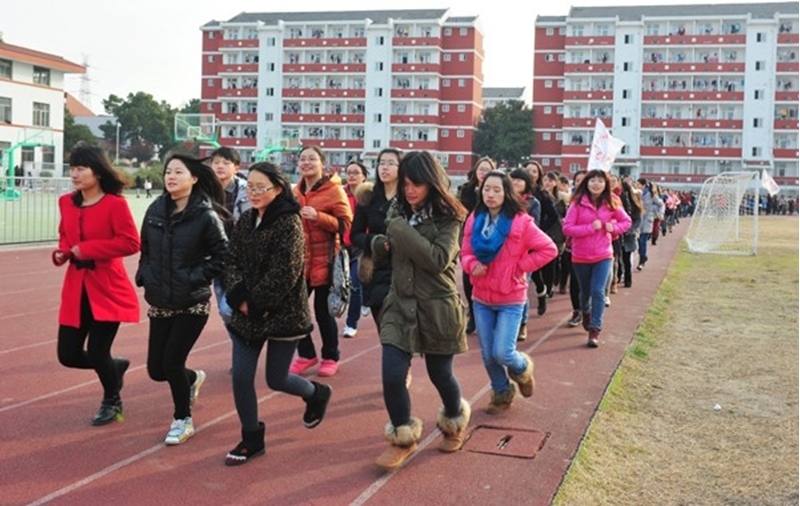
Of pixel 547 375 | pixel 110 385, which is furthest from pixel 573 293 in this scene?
pixel 110 385

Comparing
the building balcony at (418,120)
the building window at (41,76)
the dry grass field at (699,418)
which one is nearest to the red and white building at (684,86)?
the building balcony at (418,120)

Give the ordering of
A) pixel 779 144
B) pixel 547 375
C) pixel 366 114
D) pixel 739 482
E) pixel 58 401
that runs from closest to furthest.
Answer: pixel 739 482 < pixel 58 401 < pixel 547 375 < pixel 779 144 < pixel 366 114

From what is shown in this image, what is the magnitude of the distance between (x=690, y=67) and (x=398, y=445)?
7547 centimetres

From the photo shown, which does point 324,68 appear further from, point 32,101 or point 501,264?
point 501,264

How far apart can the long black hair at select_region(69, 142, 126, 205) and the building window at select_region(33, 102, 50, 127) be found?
183 ft

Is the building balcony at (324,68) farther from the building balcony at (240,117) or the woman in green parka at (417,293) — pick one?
the woman in green parka at (417,293)

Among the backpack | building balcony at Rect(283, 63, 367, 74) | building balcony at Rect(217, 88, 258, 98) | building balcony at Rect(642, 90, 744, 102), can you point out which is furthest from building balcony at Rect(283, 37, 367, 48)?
the backpack

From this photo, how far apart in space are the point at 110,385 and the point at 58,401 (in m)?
0.77

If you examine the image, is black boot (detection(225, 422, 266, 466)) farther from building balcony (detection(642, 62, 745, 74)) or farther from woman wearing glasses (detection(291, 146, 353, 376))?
building balcony (detection(642, 62, 745, 74))

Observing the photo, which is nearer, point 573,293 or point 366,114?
point 573,293

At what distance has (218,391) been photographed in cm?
643

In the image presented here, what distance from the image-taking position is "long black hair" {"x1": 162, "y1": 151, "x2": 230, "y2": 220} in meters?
5.24

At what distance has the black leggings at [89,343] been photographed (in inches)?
210

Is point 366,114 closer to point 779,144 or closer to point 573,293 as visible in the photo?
point 779,144
